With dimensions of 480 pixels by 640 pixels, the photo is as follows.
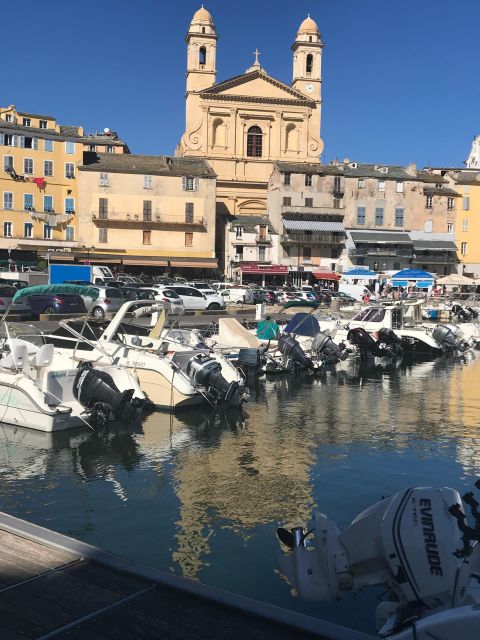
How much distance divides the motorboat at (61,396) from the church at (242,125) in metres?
63.7

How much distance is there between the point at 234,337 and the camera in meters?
24.2

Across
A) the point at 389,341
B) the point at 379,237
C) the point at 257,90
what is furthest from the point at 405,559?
the point at 257,90

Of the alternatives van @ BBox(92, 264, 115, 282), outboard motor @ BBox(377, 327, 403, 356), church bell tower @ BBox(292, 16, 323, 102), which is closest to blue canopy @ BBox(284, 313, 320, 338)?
outboard motor @ BBox(377, 327, 403, 356)

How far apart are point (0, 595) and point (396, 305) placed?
27.3m

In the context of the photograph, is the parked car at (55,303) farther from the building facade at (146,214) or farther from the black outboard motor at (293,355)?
the building facade at (146,214)

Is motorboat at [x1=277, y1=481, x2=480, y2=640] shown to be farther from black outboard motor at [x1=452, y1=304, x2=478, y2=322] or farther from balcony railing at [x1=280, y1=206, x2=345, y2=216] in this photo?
balcony railing at [x1=280, y1=206, x2=345, y2=216]

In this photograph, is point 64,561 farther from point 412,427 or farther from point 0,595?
point 412,427

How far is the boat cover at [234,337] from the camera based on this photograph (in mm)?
24062

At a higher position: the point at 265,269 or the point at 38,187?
the point at 38,187

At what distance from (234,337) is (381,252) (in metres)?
50.4

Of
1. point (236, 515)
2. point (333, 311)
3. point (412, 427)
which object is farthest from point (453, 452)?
point (333, 311)

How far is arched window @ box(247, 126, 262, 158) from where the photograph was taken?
263ft

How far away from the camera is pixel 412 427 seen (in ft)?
56.7

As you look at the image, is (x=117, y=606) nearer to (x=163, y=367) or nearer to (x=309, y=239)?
(x=163, y=367)
